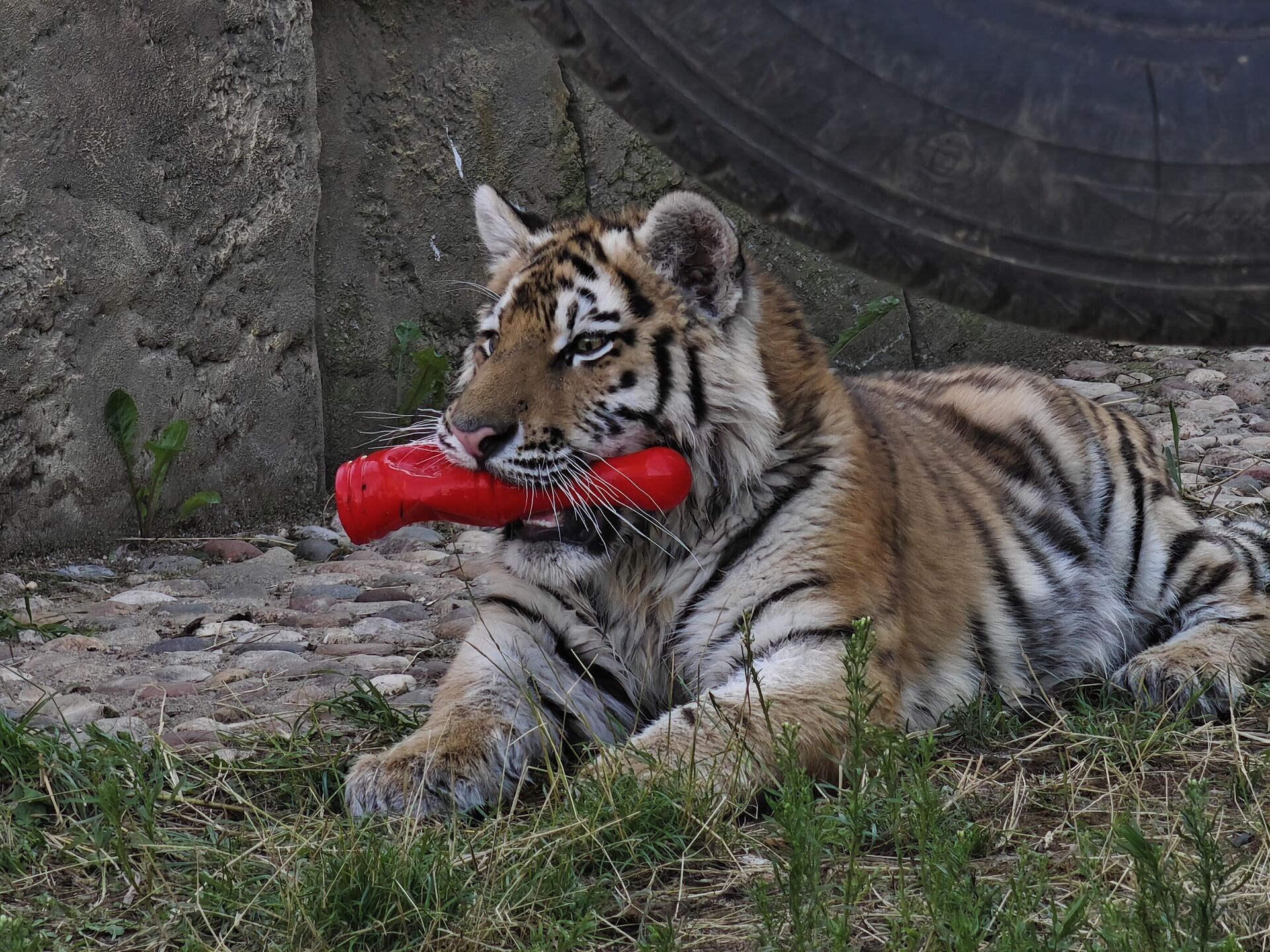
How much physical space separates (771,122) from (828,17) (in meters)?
0.16

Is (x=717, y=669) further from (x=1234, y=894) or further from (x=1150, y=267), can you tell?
(x=1150, y=267)

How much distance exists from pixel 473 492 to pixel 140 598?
181cm

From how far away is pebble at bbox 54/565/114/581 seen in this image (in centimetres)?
488

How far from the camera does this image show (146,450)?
5.23m

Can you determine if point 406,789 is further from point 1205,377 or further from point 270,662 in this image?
point 1205,377

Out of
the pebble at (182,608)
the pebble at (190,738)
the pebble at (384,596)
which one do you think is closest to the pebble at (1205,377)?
the pebble at (384,596)

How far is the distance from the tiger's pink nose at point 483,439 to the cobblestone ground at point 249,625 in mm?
671

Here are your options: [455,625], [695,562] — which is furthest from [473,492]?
[455,625]

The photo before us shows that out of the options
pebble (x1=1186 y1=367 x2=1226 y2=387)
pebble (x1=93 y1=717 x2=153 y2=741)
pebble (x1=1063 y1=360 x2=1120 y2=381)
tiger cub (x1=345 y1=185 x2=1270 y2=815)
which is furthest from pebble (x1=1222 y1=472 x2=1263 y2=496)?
pebble (x1=93 y1=717 x2=153 y2=741)

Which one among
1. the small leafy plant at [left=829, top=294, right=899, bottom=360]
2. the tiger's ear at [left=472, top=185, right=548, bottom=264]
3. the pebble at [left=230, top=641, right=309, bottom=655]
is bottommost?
the pebble at [left=230, top=641, right=309, bottom=655]

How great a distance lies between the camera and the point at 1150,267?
80.5 inches

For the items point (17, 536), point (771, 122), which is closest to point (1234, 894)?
point (771, 122)

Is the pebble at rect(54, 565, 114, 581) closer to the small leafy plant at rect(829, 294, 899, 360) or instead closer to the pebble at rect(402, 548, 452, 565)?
the pebble at rect(402, 548, 452, 565)

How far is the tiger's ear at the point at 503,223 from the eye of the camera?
395 cm
